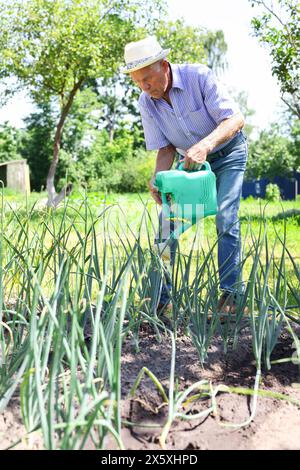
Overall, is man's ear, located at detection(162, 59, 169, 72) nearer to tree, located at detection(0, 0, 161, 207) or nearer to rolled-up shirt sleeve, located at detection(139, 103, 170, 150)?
rolled-up shirt sleeve, located at detection(139, 103, 170, 150)

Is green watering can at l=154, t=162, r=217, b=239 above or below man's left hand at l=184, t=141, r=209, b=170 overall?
below

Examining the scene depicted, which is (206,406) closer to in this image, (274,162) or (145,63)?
(145,63)

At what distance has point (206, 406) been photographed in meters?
1.32

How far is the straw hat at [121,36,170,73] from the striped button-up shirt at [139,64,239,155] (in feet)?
0.68

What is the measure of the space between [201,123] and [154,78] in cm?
32

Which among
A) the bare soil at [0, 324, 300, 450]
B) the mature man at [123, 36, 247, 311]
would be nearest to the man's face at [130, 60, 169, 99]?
the mature man at [123, 36, 247, 311]

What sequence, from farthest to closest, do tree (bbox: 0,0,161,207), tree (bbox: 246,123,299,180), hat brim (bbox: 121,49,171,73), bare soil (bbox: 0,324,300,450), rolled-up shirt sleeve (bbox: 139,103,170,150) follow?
tree (bbox: 246,123,299,180)
tree (bbox: 0,0,161,207)
rolled-up shirt sleeve (bbox: 139,103,170,150)
hat brim (bbox: 121,49,171,73)
bare soil (bbox: 0,324,300,450)

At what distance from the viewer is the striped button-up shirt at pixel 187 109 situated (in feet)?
7.52

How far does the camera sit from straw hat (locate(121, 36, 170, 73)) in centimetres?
208

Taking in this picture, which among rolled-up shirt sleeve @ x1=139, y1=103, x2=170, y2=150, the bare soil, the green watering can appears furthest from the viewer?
rolled-up shirt sleeve @ x1=139, y1=103, x2=170, y2=150

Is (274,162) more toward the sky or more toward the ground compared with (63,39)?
more toward the ground

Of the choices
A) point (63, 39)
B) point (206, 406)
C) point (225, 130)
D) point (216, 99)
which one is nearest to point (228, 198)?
point (225, 130)

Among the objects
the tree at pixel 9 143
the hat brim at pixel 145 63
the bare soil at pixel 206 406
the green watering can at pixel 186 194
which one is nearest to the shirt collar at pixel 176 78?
the hat brim at pixel 145 63
